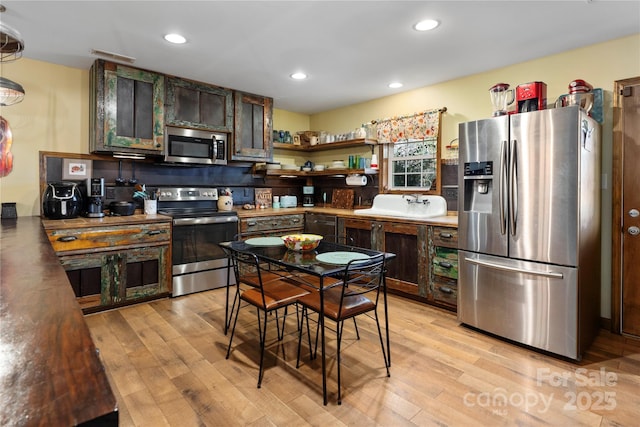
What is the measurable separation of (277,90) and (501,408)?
12.7 ft

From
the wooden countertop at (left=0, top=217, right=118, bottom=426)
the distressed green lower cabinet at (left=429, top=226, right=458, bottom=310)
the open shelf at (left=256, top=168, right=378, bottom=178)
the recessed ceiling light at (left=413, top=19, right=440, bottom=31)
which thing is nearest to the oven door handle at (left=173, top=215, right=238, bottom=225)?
the open shelf at (left=256, top=168, right=378, bottom=178)

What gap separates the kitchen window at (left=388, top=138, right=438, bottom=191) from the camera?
406 centimetres

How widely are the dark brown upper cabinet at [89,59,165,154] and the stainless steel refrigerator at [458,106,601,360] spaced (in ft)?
10.1

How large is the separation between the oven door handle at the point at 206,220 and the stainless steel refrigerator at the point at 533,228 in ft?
8.18

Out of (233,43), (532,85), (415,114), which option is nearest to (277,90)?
(233,43)

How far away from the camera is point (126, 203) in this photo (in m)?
3.58

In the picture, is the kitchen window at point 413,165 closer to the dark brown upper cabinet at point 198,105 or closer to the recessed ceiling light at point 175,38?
the dark brown upper cabinet at point 198,105

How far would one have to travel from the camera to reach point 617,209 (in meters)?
2.81

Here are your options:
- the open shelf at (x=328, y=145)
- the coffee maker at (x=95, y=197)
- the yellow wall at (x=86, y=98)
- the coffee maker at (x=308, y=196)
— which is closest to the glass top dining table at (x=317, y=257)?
the coffee maker at (x=95, y=197)

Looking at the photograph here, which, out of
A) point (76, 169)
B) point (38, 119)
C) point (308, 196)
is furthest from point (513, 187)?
point (38, 119)

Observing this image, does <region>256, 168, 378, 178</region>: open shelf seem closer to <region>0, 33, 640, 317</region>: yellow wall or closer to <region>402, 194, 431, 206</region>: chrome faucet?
<region>402, 194, 431, 206</region>: chrome faucet

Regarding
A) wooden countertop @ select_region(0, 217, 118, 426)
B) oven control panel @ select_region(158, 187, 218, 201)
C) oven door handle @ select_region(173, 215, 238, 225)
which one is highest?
oven control panel @ select_region(158, 187, 218, 201)

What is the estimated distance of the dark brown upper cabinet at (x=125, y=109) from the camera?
131 inches

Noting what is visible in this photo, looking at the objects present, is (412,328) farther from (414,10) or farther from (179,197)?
(179,197)
